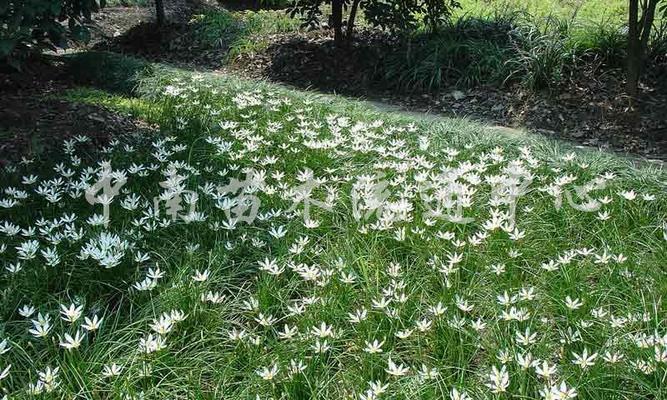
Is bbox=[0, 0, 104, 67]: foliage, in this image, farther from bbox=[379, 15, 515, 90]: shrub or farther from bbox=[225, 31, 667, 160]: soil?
bbox=[379, 15, 515, 90]: shrub

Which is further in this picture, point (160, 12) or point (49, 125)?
point (160, 12)

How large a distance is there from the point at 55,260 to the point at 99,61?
17.9 ft

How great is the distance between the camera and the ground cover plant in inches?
82.4

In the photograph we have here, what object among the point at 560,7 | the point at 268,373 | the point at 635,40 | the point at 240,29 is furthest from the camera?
the point at 560,7

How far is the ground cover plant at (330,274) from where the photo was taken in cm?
209

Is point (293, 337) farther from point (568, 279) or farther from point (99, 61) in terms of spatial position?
point (99, 61)

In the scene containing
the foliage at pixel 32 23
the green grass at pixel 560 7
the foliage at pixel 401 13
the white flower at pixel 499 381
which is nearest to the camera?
the white flower at pixel 499 381

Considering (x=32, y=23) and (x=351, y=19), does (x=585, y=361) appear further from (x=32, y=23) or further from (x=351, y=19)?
(x=351, y=19)

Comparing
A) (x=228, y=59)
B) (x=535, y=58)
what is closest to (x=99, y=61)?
(x=228, y=59)

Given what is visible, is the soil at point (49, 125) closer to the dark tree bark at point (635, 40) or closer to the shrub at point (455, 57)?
the shrub at point (455, 57)

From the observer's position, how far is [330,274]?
262 cm

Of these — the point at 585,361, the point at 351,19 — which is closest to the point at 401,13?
the point at 351,19

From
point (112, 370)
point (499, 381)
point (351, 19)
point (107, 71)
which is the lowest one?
point (107, 71)

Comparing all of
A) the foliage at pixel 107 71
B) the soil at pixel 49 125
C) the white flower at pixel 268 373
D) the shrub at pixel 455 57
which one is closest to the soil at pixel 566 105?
the shrub at pixel 455 57
